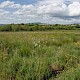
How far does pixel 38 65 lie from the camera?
5.80 m

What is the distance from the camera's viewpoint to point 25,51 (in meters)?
7.69

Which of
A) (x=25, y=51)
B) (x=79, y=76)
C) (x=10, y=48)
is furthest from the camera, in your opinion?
(x=10, y=48)

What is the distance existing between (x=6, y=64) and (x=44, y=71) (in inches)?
44.5

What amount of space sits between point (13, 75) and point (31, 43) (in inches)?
138

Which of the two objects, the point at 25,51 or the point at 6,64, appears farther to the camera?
the point at 25,51

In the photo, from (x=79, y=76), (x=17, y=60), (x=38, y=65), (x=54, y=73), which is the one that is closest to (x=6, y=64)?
(x=17, y=60)

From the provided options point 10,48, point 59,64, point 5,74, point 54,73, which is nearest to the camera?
point 5,74

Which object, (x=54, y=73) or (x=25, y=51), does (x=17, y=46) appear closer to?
(x=25, y=51)

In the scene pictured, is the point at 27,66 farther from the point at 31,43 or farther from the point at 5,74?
the point at 31,43

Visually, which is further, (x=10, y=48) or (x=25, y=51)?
(x=10, y=48)

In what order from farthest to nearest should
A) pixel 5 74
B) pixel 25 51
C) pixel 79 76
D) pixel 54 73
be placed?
pixel 25 51 → pixel 54 73 → pixel 5 74 → pixel 79 76

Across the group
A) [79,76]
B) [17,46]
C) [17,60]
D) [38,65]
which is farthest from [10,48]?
[79,76]

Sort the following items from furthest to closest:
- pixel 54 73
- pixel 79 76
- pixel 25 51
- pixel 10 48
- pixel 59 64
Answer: pixel 10 48
pixel 25 51
pixel 59 64
pixel 54 73
pixel 79 76

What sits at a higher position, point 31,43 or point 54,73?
point 31,43
